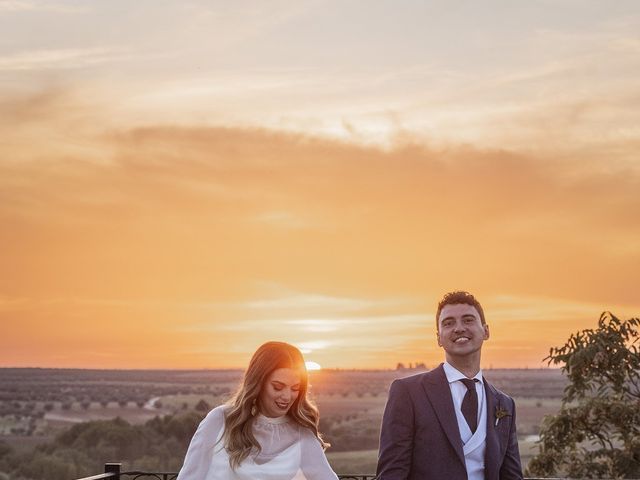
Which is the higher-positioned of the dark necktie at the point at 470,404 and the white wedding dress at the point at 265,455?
the dark necktie at the point at 470,404

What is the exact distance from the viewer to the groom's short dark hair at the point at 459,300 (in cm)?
457

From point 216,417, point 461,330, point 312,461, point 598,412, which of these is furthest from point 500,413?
point 598,412

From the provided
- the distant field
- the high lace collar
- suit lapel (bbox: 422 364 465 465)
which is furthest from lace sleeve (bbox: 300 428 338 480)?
the distant field

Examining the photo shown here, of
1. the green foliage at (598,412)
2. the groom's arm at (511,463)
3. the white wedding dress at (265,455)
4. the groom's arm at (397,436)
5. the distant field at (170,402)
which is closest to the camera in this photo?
the groom's arm at (397,436)

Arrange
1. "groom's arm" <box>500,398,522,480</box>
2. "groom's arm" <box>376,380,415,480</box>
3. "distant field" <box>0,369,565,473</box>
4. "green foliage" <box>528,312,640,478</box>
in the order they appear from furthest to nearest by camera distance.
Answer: "distant field" <box>0,369,565,473</box>
"green foliage" <box>528,312,640,478</box>
"groom's arm" <box>500,398,522,480</box>
"groom's arm" <box>376,380,415,480</box>

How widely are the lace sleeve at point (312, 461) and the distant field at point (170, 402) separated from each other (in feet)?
104

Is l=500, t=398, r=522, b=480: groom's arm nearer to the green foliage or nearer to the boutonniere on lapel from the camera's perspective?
the boutonniere on lapel

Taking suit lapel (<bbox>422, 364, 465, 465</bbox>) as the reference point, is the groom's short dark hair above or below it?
above

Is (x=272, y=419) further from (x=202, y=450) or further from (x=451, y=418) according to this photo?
(x=451, y=418)

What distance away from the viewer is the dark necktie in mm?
4570

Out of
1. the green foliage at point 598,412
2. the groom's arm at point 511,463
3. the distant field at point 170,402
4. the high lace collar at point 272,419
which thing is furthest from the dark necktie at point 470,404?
the distant field at point 170,402

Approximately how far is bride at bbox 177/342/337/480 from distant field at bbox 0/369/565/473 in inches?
1246

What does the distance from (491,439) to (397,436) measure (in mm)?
431

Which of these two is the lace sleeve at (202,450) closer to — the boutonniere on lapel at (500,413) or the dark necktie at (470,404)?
the dark necktie at (470,404)
